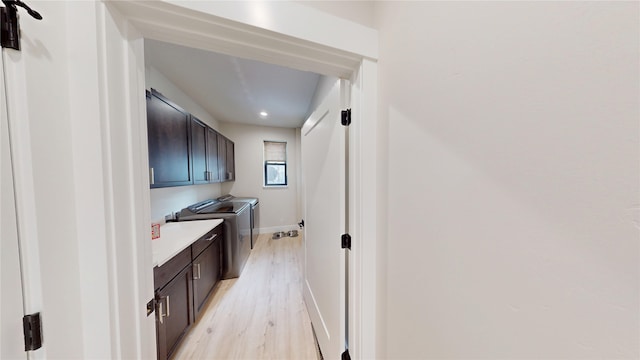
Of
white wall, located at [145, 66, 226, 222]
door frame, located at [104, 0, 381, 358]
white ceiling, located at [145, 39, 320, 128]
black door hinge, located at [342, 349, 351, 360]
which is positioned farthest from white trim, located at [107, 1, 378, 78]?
white wall, located at [145, 66, 226, 222]

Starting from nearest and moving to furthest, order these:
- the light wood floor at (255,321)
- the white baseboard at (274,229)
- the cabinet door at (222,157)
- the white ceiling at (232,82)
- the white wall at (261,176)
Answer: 1. the light wood floor at (255,321)
2. the white ceiling at (232,82)
3. the cabinet door at (222,157)
4. the white wall at (261,176)
5. the white baseboard at (274,229)

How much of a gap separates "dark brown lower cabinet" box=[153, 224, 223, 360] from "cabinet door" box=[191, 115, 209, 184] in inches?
30.2

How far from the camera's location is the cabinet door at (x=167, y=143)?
154 cm

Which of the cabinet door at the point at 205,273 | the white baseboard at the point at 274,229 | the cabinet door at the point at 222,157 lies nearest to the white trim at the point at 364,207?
the cabinet door at the point at 205,273

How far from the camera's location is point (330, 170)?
125cm

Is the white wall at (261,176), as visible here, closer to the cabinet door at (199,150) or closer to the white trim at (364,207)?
the cabinet door at (199,150)

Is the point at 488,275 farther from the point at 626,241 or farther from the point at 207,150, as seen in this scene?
the point at 207,150

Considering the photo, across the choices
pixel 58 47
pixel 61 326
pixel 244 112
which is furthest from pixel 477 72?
pixel 244 112

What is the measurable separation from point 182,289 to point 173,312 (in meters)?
0.15

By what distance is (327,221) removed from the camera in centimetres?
132

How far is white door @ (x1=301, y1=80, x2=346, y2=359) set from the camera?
Answer: 1.10m

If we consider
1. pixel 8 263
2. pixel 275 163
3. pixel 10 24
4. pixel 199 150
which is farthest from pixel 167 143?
pixel 275 163

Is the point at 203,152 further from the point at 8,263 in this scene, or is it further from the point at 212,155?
the point at 8,263

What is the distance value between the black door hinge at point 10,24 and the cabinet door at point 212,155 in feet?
7.86
